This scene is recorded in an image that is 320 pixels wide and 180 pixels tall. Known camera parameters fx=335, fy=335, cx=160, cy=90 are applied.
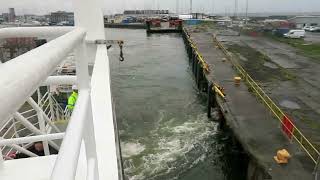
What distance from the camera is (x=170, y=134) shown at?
50.1ft

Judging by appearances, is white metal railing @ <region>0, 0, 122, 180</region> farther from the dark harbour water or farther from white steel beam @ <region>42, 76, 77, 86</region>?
the dark harbour water

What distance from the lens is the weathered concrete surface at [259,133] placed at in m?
8.34

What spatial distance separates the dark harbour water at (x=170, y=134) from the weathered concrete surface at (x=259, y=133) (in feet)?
3.36

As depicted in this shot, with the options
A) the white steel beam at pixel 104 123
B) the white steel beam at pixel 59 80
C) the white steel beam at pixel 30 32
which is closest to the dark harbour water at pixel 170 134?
the white steel beam at pixel 104 123

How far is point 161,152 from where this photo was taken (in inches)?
533

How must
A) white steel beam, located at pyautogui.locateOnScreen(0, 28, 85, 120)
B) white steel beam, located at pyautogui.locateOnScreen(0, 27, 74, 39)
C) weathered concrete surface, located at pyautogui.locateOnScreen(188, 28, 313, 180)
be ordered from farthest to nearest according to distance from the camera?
weathered concrete surface, located at pyautogui.locateOnScreen(188, 28, 313, 180) → white steel beam, located at pyautogui.locateOnScreen(0, 27, 74, 39) → white steel beam, located at pyautogui.locateOnScreen(0, 28, 85, 120)

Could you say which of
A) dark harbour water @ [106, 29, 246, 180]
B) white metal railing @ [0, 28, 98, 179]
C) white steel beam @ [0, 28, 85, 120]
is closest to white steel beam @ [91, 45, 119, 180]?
white metal railing @ [0, 28, 98, 179]

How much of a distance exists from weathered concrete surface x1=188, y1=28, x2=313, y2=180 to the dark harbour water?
103 centimetres

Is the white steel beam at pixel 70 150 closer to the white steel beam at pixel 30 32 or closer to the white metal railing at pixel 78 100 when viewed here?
the white metal railing at pixel 78 100

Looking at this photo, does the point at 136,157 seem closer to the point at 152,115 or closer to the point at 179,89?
the point at 152,115

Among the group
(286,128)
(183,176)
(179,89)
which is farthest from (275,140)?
(179,89)

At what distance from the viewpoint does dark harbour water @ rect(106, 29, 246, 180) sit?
12.4 metres

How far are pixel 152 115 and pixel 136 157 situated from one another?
194 inches

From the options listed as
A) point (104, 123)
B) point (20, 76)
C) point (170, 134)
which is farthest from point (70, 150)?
point (170, 134)
